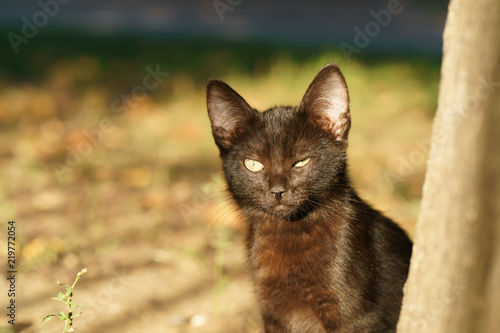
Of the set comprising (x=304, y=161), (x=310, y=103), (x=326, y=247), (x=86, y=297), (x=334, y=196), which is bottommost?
(x=86, y=297)

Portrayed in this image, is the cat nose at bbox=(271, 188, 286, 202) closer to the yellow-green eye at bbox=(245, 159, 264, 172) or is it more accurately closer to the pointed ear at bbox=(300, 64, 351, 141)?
the yellow-green eye at bbox=(245, 159, 264, 172)

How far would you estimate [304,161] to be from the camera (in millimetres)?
2443

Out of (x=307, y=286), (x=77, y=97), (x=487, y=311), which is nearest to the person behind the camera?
(x=487, y=311)

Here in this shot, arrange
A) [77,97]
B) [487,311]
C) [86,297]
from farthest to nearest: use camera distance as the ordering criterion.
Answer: [77,97], [86,297], [487,311]

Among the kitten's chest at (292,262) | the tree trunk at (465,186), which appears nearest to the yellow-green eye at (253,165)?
the kitten's chest at (292,262)

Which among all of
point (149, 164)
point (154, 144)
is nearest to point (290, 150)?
point (149, 164)

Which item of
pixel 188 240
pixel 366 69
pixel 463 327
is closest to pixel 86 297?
pixel 188 240

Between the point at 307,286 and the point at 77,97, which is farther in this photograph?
the point at 77,97

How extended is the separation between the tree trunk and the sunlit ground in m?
1.31

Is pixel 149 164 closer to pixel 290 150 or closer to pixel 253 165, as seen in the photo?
pixel 253 165

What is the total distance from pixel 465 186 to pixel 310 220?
2.84ft

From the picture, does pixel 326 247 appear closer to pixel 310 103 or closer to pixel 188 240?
pixel 310 103

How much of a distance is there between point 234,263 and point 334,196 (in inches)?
52.9

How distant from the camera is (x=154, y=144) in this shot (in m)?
5.14
